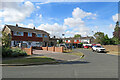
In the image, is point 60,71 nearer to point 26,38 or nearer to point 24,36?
point 24,36

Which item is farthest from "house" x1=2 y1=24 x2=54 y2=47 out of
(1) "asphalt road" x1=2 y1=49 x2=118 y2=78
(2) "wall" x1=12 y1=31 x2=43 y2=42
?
(1) "asphalt road" x1=2 y1=49 x2=118 y2=78

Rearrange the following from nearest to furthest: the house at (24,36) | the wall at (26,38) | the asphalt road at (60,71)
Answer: the asphalt road at (60,71) < the house at (24,36) < the wall at (26,38)

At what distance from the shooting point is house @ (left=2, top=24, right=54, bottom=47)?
33.7 meters

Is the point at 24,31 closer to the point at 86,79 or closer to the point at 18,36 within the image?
the point at 18,36

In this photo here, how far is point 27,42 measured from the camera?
1464 inches

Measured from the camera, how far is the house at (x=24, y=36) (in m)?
33.7

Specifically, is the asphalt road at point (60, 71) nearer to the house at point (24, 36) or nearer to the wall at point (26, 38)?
the house at point (24, 36)

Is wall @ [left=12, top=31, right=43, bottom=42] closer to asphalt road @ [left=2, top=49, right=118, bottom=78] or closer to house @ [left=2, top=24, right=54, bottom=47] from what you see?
house @ [left=2, top=24, right=54, bottom=47]

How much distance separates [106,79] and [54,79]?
9.08 feet

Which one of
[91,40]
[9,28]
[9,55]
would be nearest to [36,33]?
[9,28]

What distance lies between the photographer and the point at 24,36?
36688mm

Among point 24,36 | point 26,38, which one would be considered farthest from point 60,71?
point 26,38

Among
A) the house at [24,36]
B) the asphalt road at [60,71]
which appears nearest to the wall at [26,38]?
the house at [24,36]

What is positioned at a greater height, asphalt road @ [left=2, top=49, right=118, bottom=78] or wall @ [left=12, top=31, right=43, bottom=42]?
wall @ [left=12, top=31, right=43, bottom=42]
